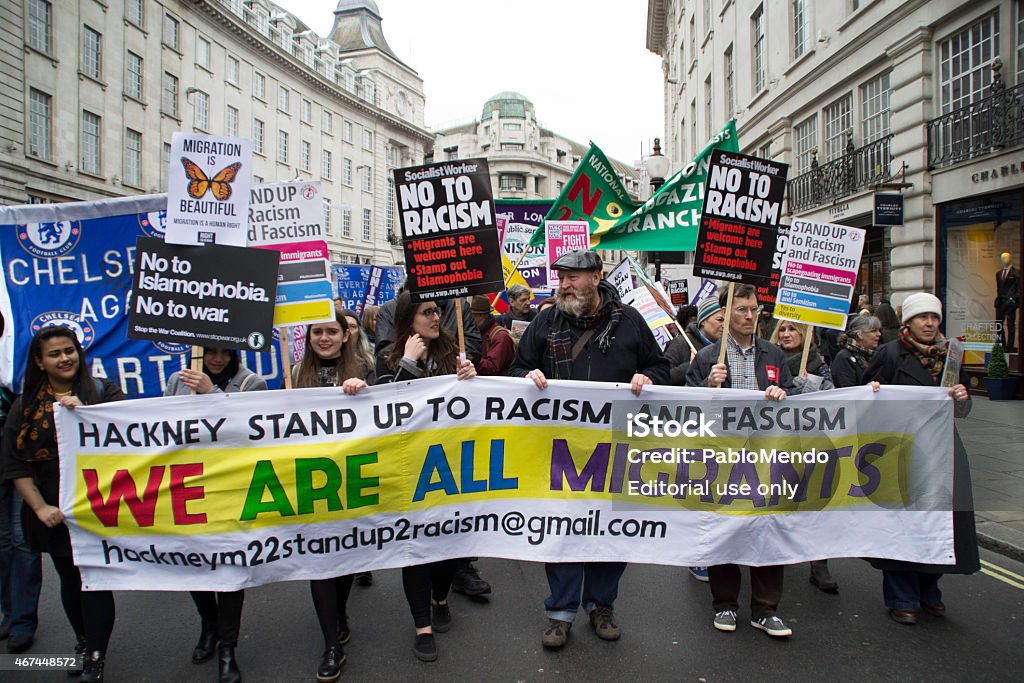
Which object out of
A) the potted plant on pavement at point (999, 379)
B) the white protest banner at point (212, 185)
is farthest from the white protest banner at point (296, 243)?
the potted plant on pavement at point (999, 379)

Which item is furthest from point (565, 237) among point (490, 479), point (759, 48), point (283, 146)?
point (283, 146)

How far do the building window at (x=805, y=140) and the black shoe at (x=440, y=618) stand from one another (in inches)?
Result: 709

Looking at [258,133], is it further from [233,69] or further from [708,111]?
[708,111]

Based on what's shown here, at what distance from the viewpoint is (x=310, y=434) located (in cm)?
390

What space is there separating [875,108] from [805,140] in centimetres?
363

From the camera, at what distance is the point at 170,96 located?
39062 millimetres

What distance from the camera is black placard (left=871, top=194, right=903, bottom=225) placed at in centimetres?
1413

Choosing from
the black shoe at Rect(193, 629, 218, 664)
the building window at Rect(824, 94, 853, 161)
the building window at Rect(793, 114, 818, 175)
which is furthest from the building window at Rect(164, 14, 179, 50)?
the black shoe at Rect(193, 629, 218, 664)

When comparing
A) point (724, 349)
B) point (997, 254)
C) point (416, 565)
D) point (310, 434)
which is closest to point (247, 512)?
point (310, 434)

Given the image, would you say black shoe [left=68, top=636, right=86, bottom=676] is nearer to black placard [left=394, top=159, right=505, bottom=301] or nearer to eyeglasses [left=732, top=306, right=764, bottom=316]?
black placard [left=394, top=159, right=505, bottom=301]

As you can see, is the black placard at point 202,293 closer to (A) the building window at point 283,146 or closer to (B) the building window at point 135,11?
(B) the building window at point 135,11

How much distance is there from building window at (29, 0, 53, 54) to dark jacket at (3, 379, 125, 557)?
104 feet

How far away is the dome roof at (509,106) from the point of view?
11369 centimetres

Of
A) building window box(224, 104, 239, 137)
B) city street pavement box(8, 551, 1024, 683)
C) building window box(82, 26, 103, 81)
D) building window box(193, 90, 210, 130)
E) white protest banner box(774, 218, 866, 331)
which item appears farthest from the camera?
building window box(224, 104, 239, 137)
